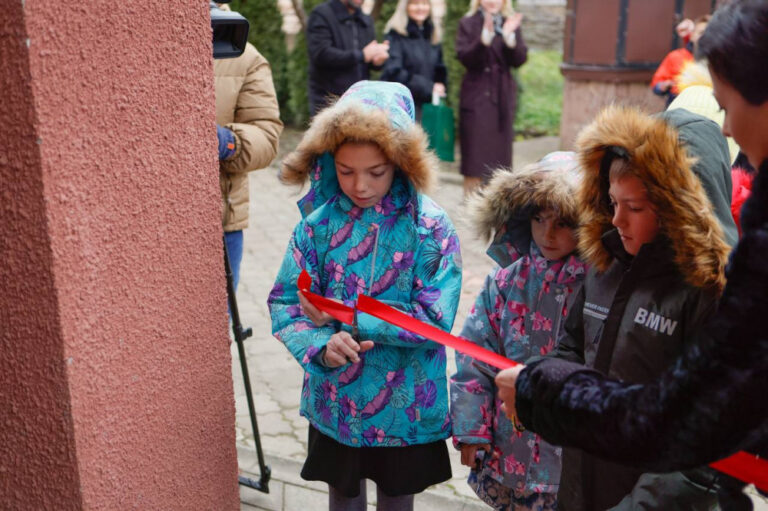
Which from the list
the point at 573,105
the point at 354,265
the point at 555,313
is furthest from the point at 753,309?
the point at 573,105

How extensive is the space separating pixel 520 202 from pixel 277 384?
245cm

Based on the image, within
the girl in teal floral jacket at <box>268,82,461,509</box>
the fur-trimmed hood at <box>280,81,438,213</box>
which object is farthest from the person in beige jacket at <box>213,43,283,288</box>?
the girl in teal floral jacket at <box>268,82,461,509</box>

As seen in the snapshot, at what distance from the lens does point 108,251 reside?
1.90 meters

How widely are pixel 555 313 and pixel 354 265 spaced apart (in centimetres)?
63

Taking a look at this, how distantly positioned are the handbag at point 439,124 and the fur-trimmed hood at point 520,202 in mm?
4777

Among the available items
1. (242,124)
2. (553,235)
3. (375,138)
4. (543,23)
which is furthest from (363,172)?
(543,23)

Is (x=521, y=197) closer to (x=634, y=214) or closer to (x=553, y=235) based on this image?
(x=553, y=235)

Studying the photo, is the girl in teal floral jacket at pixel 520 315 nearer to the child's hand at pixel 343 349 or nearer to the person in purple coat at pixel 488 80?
the child's hand at pixel 343 349

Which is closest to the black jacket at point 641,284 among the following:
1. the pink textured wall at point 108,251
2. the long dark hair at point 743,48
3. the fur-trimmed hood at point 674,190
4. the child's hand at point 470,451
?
the fur-trimmed hood at point 674,190

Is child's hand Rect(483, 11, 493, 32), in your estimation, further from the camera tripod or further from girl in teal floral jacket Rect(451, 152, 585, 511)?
girl in teal floral jacket Rect(451, 152, 585, 511)

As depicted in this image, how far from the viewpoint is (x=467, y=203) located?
2.78 meters

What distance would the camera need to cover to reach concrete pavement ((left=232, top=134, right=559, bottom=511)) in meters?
3.33

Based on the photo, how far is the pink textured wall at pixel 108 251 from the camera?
172cm

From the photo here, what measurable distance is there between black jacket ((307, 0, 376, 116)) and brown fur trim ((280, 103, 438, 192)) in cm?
457
